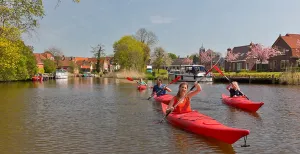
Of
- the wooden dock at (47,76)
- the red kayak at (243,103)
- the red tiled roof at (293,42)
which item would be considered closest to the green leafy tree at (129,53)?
the wooden dock at (47,76)

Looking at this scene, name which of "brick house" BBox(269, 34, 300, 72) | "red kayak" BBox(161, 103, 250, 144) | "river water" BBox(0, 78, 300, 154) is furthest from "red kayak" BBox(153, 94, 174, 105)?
"brick house" BBox(269, 34, 300, 72)

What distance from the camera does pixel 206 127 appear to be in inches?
406

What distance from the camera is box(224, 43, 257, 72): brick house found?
72.8m

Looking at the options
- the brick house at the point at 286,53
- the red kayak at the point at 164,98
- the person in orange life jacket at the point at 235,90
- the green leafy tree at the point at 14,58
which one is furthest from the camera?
the brick house at the point at 286,53

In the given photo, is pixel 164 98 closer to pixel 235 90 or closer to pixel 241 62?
pixel 235 90

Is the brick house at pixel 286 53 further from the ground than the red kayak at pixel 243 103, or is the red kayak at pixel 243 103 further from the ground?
the brick house at pixel 286 53

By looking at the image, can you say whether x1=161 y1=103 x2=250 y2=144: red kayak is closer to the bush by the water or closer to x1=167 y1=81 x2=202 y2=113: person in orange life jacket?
x1=167 y1=81 x2=202 y2=113: person in orange life jacket

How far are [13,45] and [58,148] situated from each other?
70.0ft

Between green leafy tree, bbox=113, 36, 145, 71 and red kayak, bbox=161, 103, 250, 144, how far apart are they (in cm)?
6406

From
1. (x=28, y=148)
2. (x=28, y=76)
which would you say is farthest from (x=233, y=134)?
(x=28, y=76)

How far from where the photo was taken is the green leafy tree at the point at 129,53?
253ft

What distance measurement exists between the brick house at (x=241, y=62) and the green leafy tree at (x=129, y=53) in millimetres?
22346

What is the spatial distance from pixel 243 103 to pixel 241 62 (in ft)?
197

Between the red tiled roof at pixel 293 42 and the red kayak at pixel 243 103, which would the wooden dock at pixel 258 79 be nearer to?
the red tiled roof at pixel 293 42
